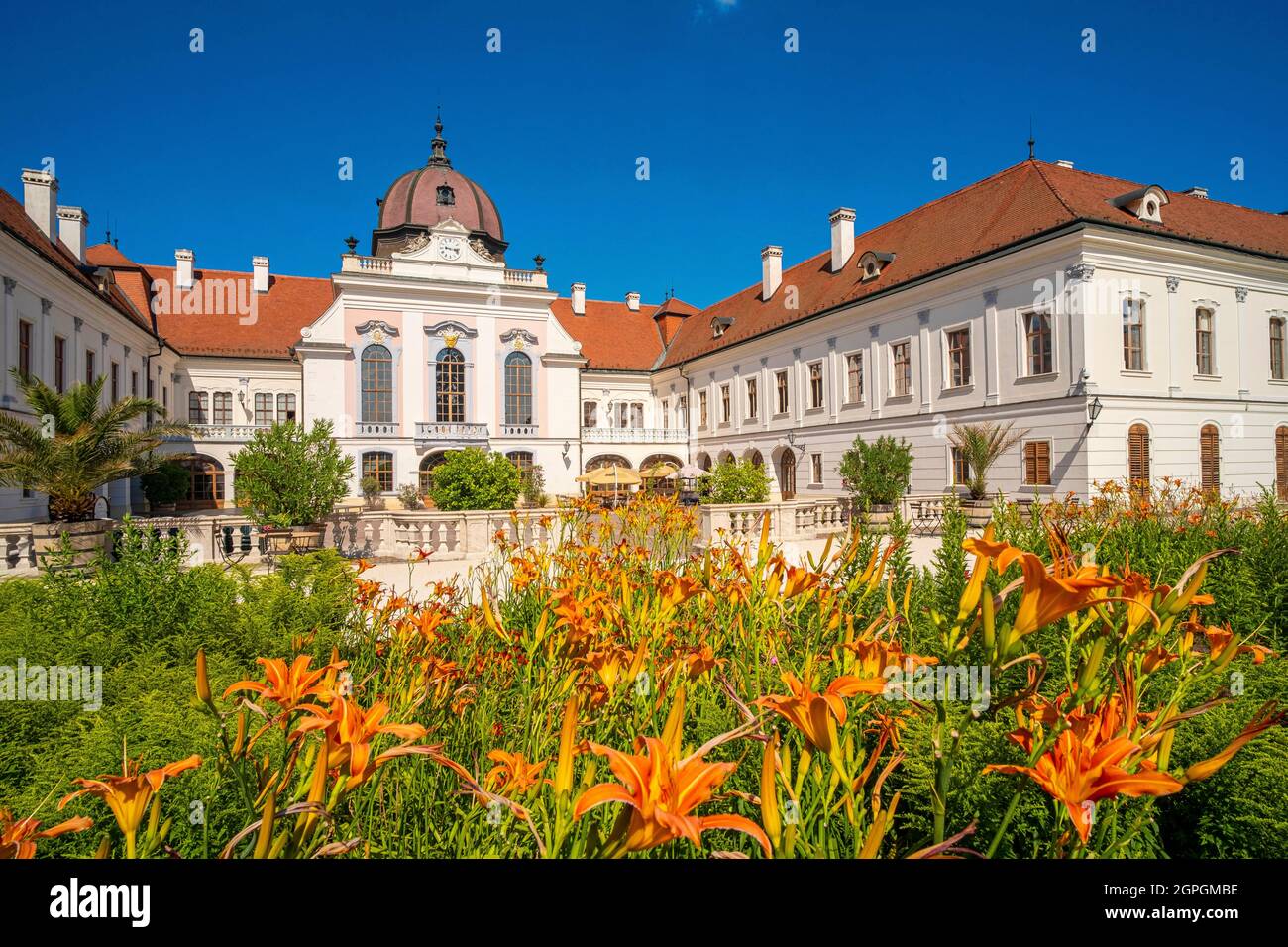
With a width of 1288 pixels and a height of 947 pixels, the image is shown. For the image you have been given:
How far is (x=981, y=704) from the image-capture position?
1157 mm

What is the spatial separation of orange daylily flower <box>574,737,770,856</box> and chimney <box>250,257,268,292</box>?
42.0m

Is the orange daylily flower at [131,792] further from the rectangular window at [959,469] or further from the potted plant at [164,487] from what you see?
the potted plant at [164,487]

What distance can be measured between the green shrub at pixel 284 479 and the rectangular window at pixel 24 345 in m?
10.9

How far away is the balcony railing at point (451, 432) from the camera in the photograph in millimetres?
28688

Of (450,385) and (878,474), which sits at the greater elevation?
(450,385)

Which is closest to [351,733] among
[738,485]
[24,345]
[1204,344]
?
[738,485]

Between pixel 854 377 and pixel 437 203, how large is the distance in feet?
72.5

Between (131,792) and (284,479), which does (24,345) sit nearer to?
(284,479)

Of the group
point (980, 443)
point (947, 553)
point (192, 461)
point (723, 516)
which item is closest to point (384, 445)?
point (192, 461)

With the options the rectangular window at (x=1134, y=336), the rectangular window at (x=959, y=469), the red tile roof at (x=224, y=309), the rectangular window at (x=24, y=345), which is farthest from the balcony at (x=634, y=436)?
the rectangular window at (x=1134, y=336)

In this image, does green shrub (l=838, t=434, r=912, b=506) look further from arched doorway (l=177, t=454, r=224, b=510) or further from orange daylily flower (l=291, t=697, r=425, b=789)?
arched doorway (l=177, t=454, r=224, b=510)

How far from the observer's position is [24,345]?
18.4 metres

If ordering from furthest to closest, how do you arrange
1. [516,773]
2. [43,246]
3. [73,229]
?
[73,229], [43,246], [516,773]

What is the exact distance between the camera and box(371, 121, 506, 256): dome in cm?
3284
